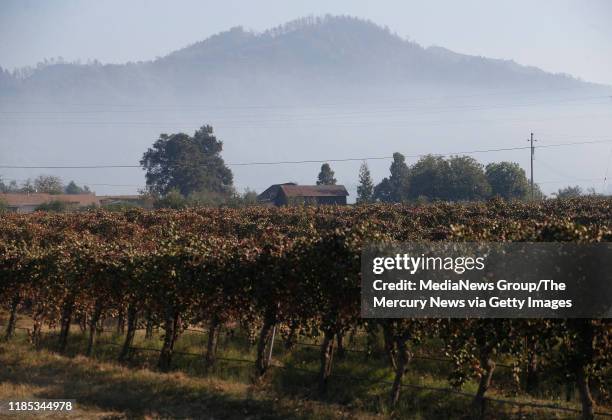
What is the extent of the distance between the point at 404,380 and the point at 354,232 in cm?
443

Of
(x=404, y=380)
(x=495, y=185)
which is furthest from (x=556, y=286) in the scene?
(x=495, y=185)

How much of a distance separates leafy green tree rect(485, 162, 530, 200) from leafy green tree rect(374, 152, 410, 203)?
17317 mm

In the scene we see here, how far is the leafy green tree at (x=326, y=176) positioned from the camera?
434ft

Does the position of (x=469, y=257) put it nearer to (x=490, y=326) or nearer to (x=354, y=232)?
(x=490, y=326)

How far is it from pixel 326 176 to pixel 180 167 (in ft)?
96.5

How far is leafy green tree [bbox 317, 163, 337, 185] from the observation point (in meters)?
132

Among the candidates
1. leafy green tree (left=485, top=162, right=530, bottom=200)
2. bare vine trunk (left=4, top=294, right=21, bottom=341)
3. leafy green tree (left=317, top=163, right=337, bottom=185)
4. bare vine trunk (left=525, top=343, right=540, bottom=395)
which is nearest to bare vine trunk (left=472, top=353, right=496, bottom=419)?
bare vine trunk (left=525, top=343, right=540, bottom=395)

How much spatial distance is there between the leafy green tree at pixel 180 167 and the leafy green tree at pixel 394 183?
31635 mm

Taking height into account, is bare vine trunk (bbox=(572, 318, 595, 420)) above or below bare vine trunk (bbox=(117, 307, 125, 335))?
above

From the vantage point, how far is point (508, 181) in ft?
343

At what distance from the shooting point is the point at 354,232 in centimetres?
1422

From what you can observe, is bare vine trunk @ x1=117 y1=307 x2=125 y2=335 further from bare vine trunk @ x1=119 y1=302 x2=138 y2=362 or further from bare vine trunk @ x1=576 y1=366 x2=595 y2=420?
bare vine trunk @ x1=576 y1=366 x2=595 y2=420

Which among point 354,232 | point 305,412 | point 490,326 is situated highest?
point 354,232

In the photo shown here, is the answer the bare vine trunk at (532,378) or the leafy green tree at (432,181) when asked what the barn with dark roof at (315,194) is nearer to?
the leafy green tree at (432,181)
